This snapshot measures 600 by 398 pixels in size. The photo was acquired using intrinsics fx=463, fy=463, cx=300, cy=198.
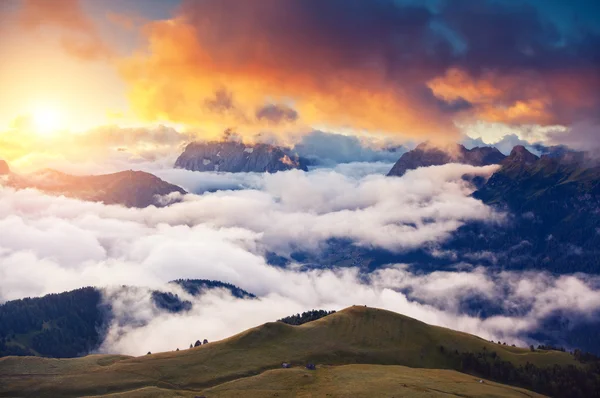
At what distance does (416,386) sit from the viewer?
606 ft

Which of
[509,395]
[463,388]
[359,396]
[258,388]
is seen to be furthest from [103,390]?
[509,395]

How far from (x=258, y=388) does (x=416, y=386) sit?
6288 cm

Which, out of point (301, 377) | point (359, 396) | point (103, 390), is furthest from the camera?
point (301, 377)

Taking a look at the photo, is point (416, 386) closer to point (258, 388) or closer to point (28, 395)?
point (258, 388)

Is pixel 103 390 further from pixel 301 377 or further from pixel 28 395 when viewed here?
pixel 301 377

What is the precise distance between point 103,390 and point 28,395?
90.8ft

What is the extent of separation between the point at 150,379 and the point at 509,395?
487 feet

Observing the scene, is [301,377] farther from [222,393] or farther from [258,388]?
[222,393]

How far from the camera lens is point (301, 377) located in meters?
195

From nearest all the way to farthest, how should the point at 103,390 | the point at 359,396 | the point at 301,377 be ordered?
1. the point at 359,396
2. the point at 103,390
3. the point at 301,377

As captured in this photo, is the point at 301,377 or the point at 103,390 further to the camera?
the point at 301,377

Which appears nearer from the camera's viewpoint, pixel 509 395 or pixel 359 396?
pixel 359 396

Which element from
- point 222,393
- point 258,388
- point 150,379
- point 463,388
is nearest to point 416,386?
point 463,388

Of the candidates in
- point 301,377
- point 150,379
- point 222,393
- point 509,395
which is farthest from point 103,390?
point 509,395
